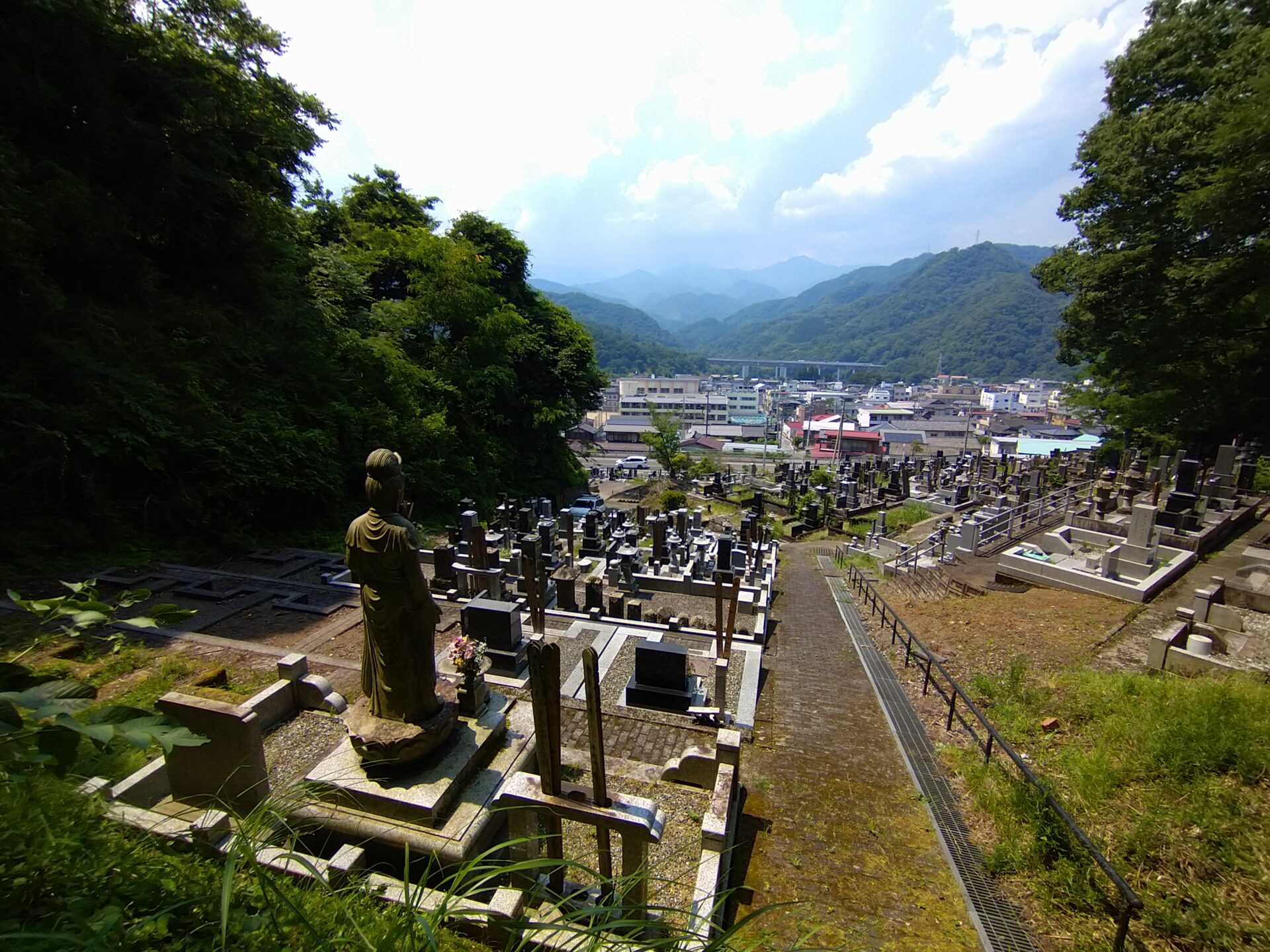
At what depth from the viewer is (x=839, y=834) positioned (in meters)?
5.44

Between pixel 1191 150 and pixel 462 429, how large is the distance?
87.2ft

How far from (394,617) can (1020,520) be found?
720 inches

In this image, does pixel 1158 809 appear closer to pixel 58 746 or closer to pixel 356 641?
pixel 58 746

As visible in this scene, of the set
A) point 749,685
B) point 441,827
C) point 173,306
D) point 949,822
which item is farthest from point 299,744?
point 173,306

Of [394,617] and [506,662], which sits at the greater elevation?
[394,617]

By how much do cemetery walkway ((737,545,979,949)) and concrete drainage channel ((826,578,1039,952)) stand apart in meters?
0.10

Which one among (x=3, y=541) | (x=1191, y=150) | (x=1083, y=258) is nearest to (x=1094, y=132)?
(x=1083, y=258)

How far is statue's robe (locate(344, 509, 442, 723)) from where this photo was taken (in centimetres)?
427

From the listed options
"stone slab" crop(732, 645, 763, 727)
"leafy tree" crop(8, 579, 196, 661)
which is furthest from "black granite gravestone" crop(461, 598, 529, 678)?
"leafy tree" crop(8, 579, 196, 661)

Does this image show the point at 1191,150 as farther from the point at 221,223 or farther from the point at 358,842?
the point at 221,223

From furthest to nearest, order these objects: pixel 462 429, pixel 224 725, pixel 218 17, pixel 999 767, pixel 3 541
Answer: pixel 462 429, pixel 218 17, pixel 3 541, pixel 999 767, pixel 224 725

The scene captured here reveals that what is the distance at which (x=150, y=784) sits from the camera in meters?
4.52

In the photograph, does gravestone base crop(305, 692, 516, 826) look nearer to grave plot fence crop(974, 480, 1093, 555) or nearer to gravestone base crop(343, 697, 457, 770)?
gravestone base crop(343, 697, 457, 770)

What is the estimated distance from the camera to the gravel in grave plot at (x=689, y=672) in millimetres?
8016
